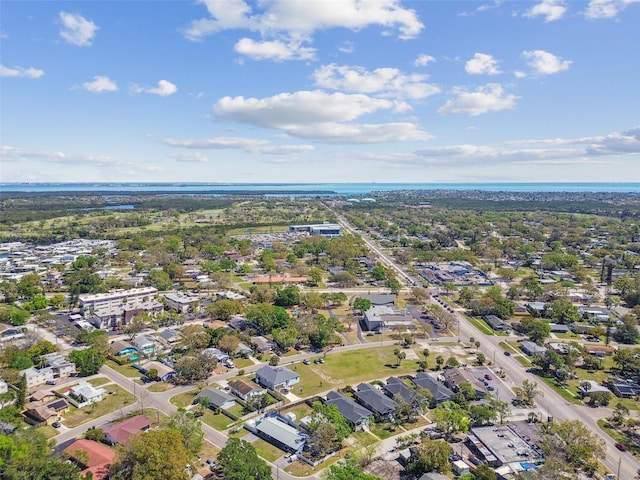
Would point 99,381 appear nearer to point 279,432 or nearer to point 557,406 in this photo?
point 279,432

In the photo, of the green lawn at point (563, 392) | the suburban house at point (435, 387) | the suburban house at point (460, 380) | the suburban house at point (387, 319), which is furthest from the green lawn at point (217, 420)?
the green lawn at point (563, 392)

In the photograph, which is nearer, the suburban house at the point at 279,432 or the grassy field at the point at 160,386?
the suburban house at the point at 279,432

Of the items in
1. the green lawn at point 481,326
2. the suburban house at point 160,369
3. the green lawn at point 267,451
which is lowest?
the green lawn at point 267,451

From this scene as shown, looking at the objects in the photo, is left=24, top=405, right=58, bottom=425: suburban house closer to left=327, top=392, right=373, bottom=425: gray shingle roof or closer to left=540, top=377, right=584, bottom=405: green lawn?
left=327, top=392, right=373, bottom=425: gray shingle roof

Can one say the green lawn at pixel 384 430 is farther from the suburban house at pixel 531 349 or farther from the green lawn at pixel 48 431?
the green lawn at pixel 48 431

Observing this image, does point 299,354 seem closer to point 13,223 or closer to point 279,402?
point 279,402

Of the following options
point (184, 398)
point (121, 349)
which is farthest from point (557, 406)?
point (121, 349)

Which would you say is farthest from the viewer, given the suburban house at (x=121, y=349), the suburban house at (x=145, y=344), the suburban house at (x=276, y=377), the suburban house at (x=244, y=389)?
the suburban house at (x=145, y=344)

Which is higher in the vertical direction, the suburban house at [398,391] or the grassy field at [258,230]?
the grassy field at [258,230]
